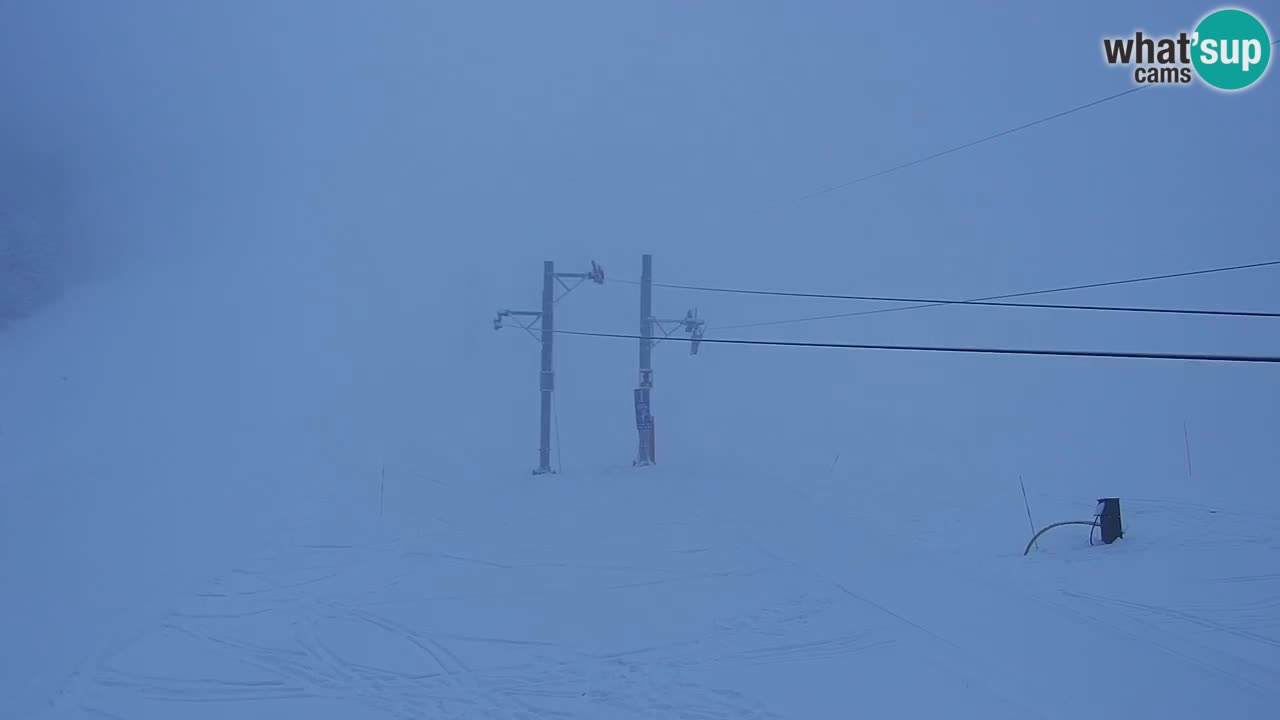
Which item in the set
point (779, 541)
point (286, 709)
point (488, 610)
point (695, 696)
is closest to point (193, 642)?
point (286, 709)

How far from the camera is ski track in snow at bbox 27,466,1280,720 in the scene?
608 centimetres

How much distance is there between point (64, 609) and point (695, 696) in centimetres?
920

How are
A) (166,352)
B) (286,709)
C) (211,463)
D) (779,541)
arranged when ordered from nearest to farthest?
(286,709) → (779,541) → (211,463) → (166,352)

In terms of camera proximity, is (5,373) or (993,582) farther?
(5,373)

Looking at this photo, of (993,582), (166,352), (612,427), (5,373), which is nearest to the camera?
(993,582)

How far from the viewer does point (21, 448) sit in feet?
65.3

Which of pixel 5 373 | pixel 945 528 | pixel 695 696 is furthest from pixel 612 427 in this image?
pixel 695 696

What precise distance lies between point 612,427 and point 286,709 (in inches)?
1586

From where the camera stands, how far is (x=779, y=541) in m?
11.7

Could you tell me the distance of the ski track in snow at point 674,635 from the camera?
20.0 feet

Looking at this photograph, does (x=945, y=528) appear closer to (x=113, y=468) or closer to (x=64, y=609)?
(x=64, y=609)

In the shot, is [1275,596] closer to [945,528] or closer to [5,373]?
[945,528]

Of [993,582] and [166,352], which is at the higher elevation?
[166,352]

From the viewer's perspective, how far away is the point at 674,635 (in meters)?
7.54
